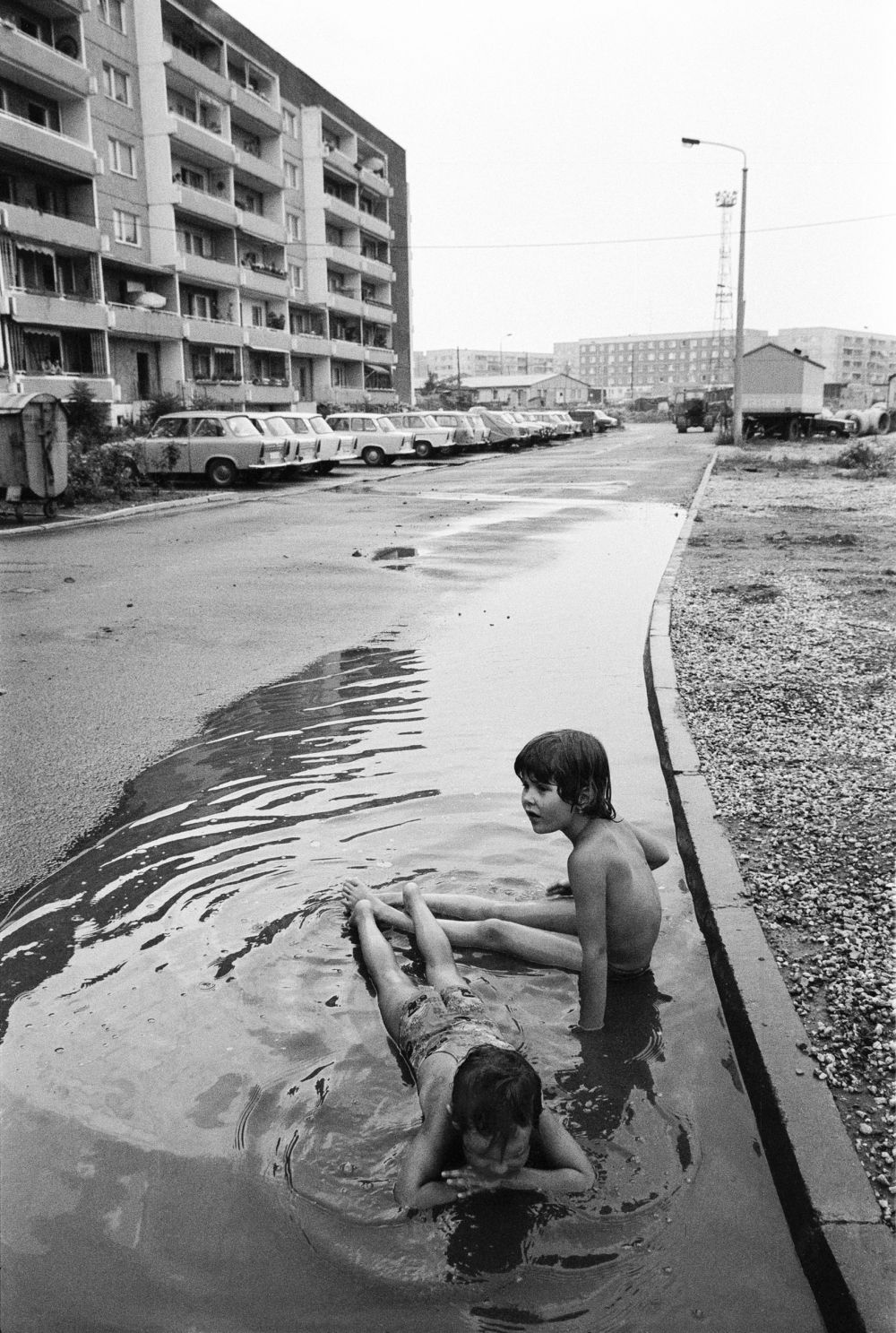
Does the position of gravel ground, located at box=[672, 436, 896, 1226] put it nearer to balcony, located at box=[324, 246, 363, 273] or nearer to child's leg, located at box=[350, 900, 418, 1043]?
child's leg, located at box=[350, 900, 418, 1043]

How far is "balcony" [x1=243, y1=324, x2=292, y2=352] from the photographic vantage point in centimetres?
5012

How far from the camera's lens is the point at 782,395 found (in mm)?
45938

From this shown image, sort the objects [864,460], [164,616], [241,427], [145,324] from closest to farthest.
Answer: [164,616], [241,427], [864,460], [145,324]

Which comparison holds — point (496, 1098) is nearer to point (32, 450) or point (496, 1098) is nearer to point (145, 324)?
point (32, 450)

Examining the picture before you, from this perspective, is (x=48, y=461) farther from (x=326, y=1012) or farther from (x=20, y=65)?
(x=20, y=65)

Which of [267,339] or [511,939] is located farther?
[267,339]

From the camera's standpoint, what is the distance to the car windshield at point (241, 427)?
82.0ft

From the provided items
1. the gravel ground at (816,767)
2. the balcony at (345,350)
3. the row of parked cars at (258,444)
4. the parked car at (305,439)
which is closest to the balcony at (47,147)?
the row of parked cars at (258,444)

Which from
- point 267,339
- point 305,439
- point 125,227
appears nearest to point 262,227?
point 267,339

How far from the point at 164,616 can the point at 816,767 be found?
6.40 meters

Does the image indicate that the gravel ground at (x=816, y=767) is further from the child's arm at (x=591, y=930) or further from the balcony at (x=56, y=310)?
the balcony at (x=56, y=310)

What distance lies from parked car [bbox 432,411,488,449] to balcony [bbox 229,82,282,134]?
20138mm

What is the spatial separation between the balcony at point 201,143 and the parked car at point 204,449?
24.4 metres

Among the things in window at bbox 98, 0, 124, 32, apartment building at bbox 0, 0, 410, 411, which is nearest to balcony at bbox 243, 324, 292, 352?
apartment building at bbox 0, 0, 410, 411
